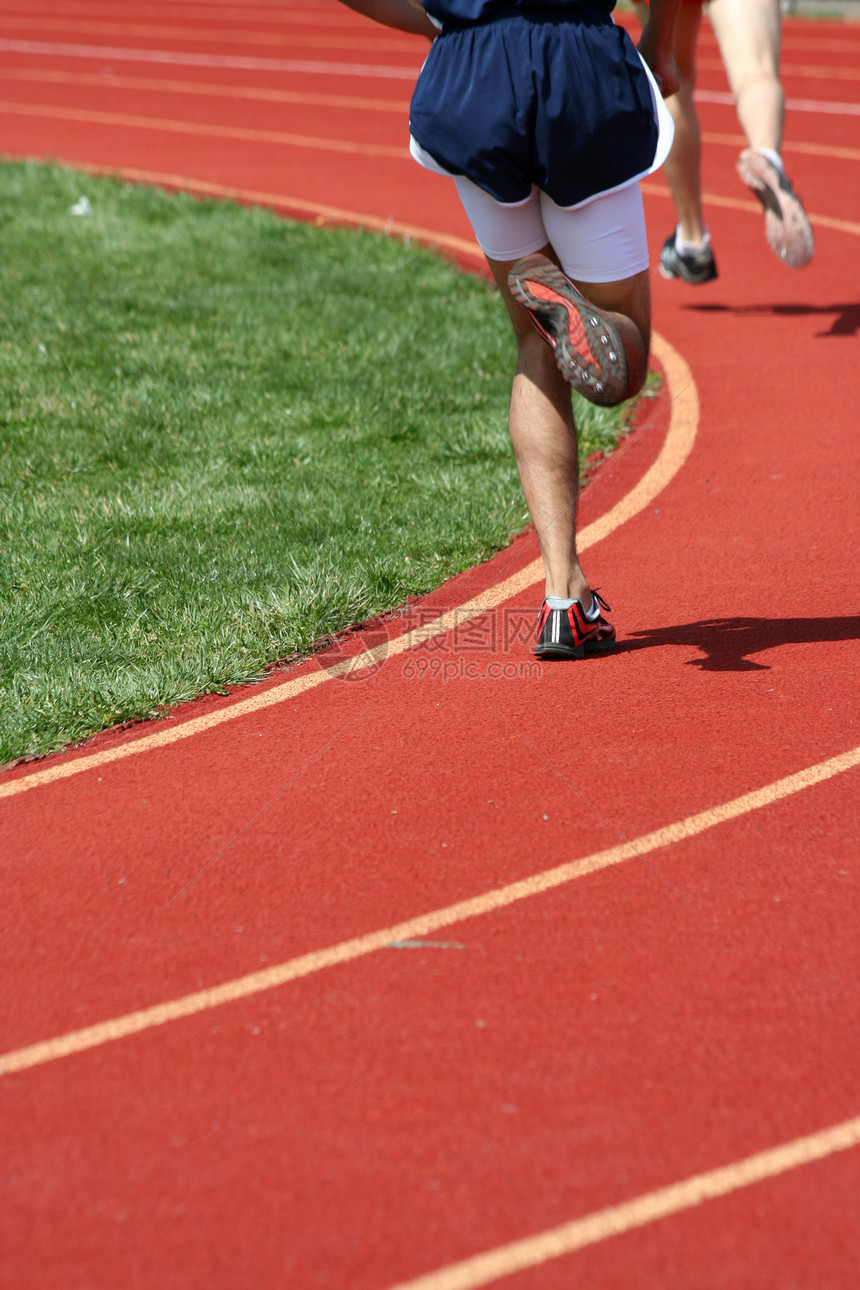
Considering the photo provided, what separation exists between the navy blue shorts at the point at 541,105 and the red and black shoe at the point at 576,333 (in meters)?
0.23

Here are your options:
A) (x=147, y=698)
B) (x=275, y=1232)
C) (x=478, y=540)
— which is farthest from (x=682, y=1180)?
(x=478, y=540)

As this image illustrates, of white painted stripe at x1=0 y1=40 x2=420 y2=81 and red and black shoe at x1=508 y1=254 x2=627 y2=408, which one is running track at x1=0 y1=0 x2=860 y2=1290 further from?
white painted stripe at x1=0 y1=40 x2=420 y2=81

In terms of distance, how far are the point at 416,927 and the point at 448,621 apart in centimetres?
165

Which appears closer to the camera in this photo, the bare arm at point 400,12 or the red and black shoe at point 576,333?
the red and black shoe at point 576,333

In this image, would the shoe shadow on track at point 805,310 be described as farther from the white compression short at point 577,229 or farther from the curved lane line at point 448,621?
the white compression short at point 577,229

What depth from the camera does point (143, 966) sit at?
2701mm

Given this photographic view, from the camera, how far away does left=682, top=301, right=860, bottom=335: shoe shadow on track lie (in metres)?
7.04

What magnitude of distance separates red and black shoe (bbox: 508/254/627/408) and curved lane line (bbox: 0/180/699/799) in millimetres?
1192

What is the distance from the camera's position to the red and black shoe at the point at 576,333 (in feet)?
10.4

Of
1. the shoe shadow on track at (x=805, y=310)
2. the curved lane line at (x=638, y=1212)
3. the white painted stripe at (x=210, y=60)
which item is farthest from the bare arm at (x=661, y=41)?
the white painted stripe at (x=210, y=60)

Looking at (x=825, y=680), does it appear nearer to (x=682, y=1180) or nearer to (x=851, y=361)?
(x=682, y=1180)

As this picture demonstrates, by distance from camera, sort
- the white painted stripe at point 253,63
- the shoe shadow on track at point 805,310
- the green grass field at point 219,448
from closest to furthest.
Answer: the green grass field at point 219,448 < the shoe shadow on track at point 805,310 < the white painted stripe at point 253,63

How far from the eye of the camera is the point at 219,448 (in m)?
5.67

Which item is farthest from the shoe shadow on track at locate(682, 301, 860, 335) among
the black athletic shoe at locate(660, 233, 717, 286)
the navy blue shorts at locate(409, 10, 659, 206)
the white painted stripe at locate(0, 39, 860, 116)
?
the white painted stripe at locate(0, 39, 860, 116)
